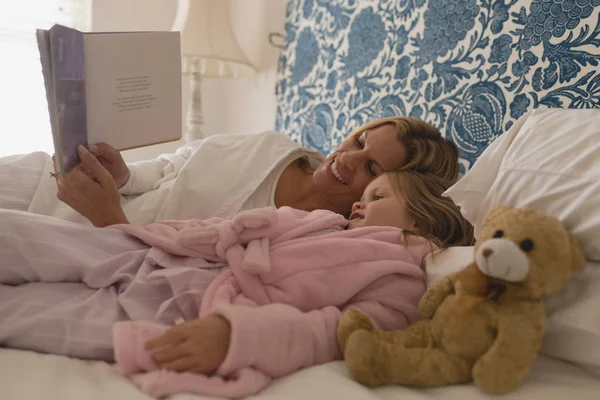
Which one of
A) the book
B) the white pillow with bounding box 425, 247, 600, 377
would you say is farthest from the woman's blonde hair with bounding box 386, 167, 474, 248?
the book


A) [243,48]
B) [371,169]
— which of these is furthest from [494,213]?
[243,48]

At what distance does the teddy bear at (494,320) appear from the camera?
0.53 meters

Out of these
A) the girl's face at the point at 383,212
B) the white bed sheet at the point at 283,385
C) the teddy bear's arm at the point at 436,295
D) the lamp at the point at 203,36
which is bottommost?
the white bed sheet at the point at 283,385

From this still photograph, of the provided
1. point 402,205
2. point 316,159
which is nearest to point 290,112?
point 316,159

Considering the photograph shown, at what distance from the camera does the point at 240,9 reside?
225cm

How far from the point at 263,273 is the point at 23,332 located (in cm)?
33

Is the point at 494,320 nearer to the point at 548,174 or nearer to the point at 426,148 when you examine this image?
the point at 548,174

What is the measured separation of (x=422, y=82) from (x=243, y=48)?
3.81 feet

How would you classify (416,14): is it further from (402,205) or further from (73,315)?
(73,315)

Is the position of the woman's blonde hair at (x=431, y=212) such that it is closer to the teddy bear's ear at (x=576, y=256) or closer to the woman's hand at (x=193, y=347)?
the teddy bear's ear at (x=576, y=256)

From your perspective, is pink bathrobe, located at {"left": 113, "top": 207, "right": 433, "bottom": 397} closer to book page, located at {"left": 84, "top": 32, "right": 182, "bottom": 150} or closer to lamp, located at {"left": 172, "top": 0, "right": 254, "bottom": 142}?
book page, located at {"left": 84, "top": 32, "right": 182, "bottom": 150}

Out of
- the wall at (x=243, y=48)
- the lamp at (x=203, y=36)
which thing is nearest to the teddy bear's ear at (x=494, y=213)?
the lamp at (x=203, y=36)

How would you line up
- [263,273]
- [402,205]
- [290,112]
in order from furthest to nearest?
[290,112] < [402,205] < [263,273]

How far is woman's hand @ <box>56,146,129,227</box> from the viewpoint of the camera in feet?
2.88
